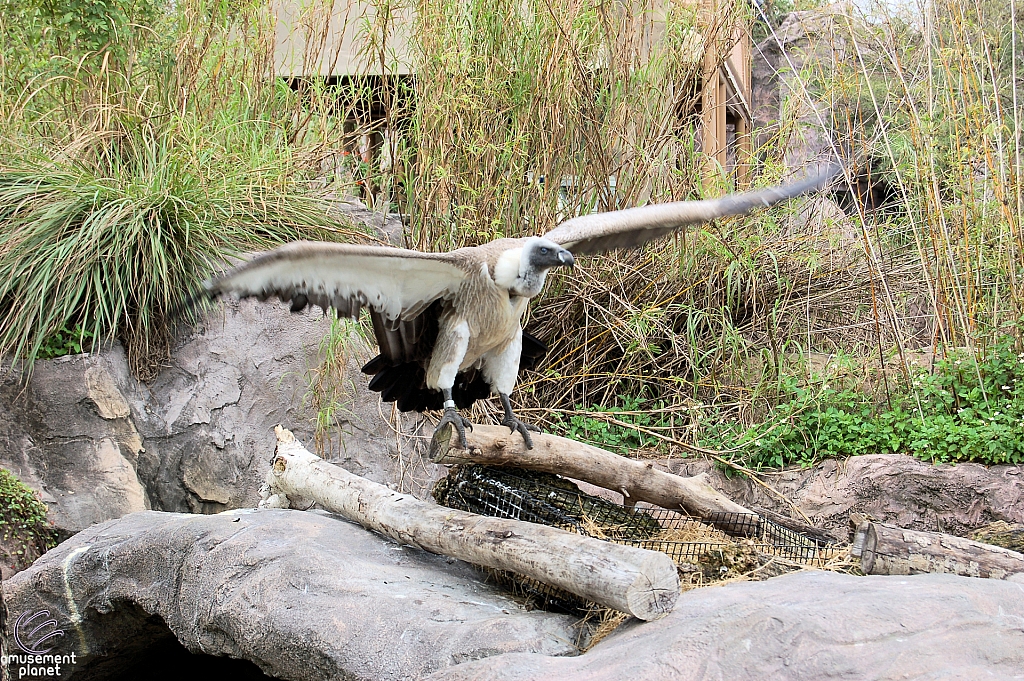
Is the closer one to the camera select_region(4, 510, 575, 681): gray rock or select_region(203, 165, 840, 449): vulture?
select_region(4, 510, 575, 681): gray rock

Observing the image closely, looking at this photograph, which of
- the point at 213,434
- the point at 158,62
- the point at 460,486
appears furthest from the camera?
the point at 158,62

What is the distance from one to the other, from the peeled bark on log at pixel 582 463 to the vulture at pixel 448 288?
6 cm

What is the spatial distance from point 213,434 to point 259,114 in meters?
2.19

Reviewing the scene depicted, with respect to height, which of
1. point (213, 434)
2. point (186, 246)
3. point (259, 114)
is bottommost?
point (213, 434)

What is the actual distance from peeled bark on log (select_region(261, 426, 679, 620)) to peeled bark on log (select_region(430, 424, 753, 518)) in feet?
0.82

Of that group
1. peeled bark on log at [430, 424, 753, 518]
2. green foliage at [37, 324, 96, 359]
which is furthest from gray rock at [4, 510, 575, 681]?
green foliage at [37, 324, 96, 359]

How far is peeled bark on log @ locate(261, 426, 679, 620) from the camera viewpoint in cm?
240

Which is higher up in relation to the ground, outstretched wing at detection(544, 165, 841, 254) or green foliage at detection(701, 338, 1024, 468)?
outstretched wing at detection(544, 165, 841, 254)

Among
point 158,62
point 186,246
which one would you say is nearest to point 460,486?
point 186,246

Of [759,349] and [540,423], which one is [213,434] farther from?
[759,349]

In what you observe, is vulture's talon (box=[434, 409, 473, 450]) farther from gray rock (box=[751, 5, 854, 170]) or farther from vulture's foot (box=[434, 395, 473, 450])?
gray rock (box=[751, 5, 854, 170])

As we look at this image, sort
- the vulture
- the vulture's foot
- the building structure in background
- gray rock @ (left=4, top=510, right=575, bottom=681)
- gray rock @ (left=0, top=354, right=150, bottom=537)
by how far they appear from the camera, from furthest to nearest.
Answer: the building structure in background < gray rock @ (left=0, top=354, right=150, bottom=537) < the vulture's foot < the vulture < gray rock @ (left=4, top=510, right=575, bottom=681)

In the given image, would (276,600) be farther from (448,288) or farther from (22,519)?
(22,519)

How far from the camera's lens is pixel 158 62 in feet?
17.9
